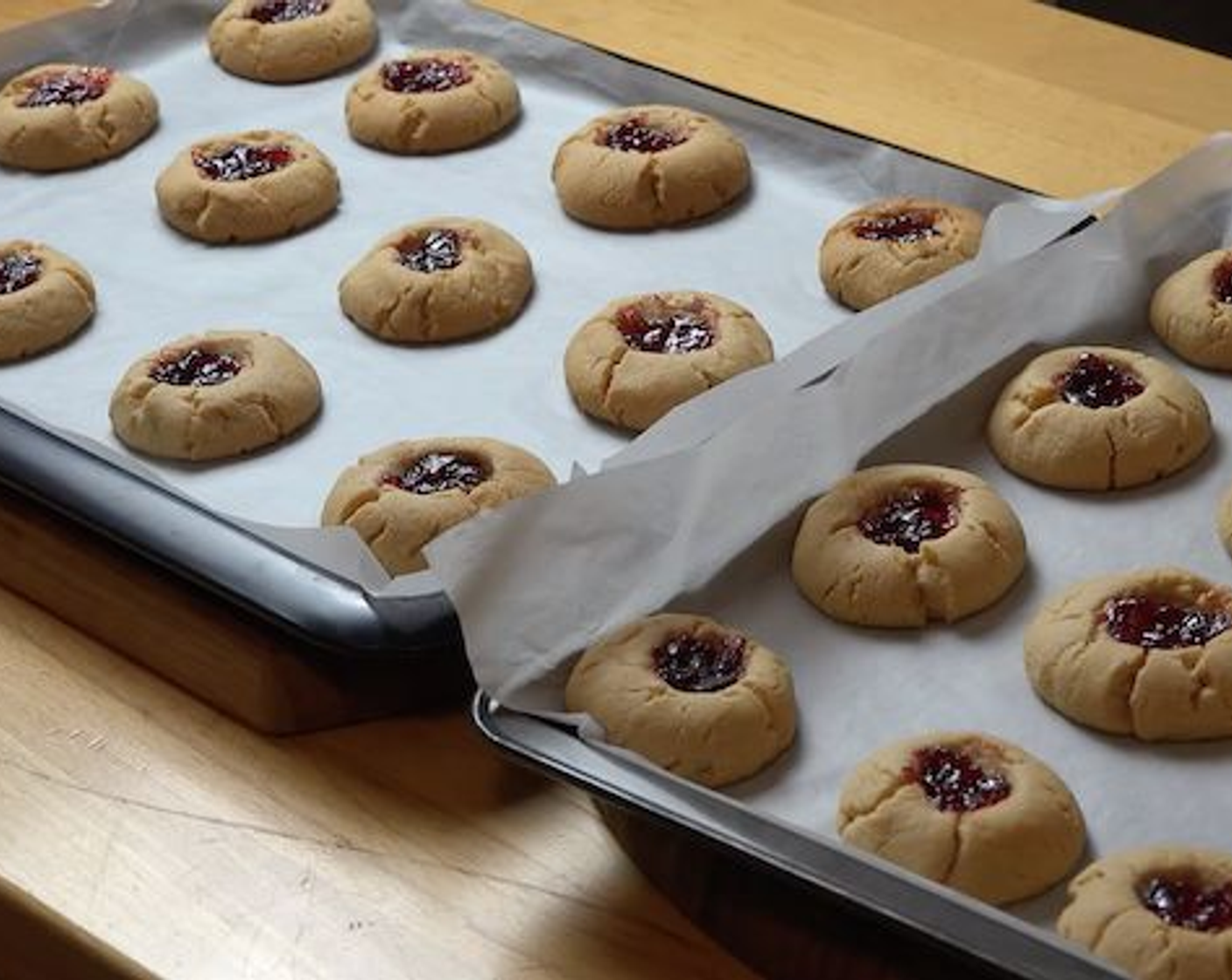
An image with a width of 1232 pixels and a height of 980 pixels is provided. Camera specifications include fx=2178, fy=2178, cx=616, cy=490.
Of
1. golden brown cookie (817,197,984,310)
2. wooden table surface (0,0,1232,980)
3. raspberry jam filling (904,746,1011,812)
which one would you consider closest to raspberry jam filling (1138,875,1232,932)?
raspberry jam filling (904,746,1011,812)

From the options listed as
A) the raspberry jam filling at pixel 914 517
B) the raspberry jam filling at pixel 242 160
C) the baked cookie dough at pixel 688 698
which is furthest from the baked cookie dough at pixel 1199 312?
the raspberry jam filling at pixel 242 160

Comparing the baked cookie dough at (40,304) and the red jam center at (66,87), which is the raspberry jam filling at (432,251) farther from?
the red jam center at (66,87)

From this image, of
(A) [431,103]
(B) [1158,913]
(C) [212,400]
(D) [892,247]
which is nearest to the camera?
(B) [1158,913]

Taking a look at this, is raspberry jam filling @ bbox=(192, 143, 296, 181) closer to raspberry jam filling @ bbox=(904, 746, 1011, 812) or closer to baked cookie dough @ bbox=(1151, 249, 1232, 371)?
baked cookie dough @ bbox=(1151, 249, 1232, 371)

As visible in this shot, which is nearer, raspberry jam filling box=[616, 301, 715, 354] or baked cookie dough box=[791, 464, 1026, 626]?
baked cookie dough box=[791, 464, 1026, 626]

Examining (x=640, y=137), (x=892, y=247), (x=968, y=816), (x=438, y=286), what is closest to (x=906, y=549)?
(x=968, y=816)

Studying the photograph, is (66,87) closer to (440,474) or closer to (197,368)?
(197,368)
